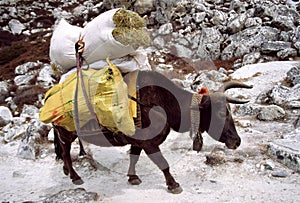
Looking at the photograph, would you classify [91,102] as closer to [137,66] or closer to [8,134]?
[137,66]

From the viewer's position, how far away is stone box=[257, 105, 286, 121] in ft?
23.1

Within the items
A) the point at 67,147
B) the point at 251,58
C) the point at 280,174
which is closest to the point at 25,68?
the point at 251,58

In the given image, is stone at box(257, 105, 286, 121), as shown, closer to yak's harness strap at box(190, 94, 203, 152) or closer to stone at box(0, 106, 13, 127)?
yak's harness strap at box(190, 94, 203, 152)

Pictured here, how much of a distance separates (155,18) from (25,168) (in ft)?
57.7

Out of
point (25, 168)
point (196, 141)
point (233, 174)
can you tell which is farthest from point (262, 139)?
point (25, 168)

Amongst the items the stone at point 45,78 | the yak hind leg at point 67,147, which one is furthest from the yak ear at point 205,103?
the stone at point 45,78

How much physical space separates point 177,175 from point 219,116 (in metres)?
1.29

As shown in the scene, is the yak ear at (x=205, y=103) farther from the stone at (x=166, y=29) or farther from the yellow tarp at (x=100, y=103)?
the stone at (x=166, y=29)

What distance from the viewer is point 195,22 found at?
20359mm

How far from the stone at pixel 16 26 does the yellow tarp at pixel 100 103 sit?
2492 cm

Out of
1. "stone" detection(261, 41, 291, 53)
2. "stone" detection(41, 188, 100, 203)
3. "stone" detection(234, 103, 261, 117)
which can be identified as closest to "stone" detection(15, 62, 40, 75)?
"stone" detection(261, 41, 291, 53)

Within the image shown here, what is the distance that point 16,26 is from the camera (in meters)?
27.4

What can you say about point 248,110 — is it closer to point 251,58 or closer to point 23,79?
point 251,58

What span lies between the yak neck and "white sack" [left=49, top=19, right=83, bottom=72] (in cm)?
99
